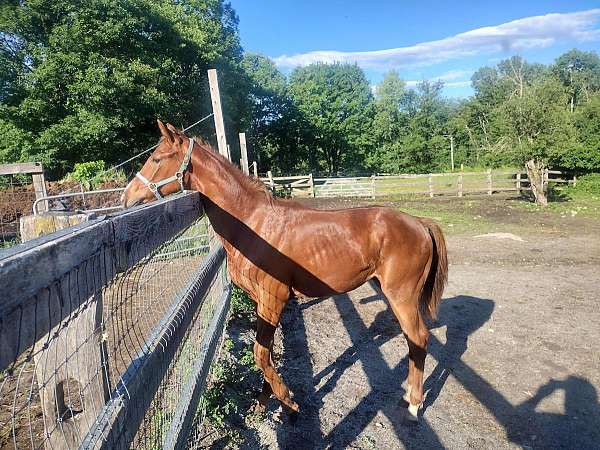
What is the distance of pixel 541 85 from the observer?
51.3ft

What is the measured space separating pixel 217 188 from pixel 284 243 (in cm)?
72

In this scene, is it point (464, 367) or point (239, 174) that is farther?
point (464, 367)

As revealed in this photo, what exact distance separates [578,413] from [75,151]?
23.4m

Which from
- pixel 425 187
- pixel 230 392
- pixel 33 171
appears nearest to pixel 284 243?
pixel 230 392

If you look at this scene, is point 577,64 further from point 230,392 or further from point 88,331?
point 88,331

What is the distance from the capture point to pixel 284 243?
132 inches

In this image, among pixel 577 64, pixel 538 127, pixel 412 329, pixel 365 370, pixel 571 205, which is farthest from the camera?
pixel 577 64

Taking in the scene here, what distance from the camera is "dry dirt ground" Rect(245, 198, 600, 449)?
3.12 meters

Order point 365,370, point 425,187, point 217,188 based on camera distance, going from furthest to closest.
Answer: point 425,187, point 365,370, point 217,188

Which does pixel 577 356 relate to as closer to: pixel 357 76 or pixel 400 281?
pixel 400 281

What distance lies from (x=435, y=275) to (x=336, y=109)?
1492 inches

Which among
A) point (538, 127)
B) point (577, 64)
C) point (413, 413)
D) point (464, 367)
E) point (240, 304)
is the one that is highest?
point (577, 64)

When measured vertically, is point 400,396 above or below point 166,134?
below

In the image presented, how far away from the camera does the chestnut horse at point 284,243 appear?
3.16 m
